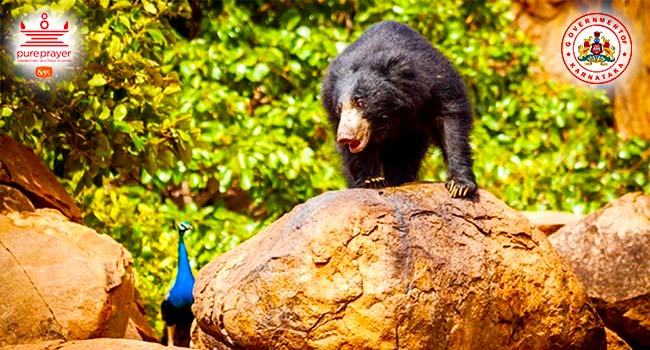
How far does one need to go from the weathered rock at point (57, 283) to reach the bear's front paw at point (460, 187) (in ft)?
5.58

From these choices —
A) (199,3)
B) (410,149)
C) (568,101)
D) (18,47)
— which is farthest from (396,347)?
(568,101)

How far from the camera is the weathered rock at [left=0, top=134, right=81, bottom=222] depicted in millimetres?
5688

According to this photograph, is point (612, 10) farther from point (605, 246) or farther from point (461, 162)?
point (461, 162)

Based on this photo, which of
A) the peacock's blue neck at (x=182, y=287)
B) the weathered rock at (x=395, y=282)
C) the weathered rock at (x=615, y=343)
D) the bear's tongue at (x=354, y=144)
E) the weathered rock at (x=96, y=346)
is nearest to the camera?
the weathered rock at (x=395, y=282)

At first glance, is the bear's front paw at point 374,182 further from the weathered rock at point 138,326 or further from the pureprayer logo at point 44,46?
the pureprayer logo at point 44,46

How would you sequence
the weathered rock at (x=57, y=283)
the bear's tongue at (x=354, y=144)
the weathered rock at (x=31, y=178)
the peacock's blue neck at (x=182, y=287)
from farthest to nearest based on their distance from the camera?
the peacock's blue neck at (x=182, y=287)
the weathered rock at (x=31, y=178)
the weathered rock at (x=57, y=283)
the bear's tongue at (x=354, y=144)

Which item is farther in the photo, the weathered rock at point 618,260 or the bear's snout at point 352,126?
the weathered rock at point 618,260

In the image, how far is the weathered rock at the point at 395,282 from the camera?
4.05m

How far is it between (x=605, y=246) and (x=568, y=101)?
359 centimetres

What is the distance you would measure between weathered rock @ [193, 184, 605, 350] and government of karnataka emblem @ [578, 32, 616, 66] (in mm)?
2139

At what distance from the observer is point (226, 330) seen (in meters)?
4.29

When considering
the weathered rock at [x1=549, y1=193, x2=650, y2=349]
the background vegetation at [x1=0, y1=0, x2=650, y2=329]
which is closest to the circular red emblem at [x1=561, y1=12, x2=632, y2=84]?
the weathered rock at [x1=549, y1=193, x2=650, y2=349]

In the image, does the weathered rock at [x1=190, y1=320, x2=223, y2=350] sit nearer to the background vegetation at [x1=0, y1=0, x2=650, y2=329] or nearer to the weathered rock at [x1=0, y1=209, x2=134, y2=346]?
the weathered rock at [x1=0, y1=209, x2=134, y2=346]

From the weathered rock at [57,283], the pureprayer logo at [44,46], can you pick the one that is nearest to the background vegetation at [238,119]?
the pureprayer logo at [44,46]
